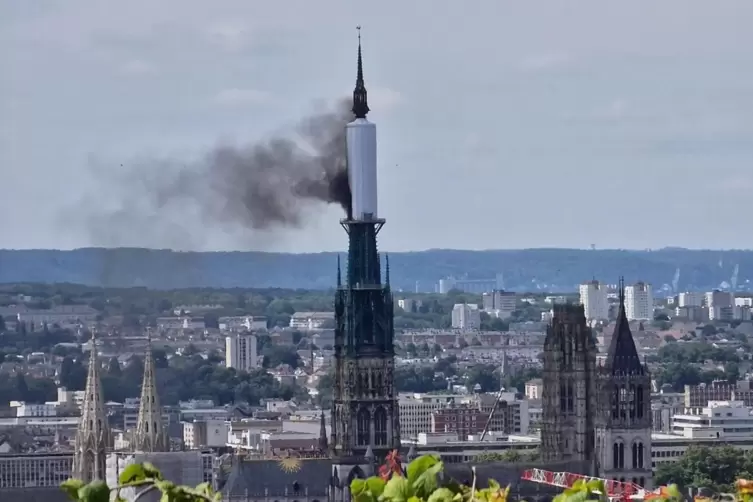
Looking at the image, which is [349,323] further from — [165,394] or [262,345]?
[262,345]

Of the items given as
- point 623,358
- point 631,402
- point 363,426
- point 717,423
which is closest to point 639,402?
point 631,402

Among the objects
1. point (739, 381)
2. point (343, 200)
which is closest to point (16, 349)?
point (739, 381)

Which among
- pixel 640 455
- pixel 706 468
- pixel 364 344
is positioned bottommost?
pixel 706 468

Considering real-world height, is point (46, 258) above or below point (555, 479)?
above

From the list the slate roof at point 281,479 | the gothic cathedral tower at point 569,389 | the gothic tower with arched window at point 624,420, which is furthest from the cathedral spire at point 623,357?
the slate roof at point 281,479

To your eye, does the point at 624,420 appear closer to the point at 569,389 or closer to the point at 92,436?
the point at 569,389

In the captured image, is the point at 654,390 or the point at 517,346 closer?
the point at 654,390

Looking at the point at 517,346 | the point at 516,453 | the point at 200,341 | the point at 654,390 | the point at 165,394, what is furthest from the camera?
the point at 517,346

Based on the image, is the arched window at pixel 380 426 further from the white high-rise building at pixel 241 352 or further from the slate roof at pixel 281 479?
the white high-rise building at pixel 241 352
